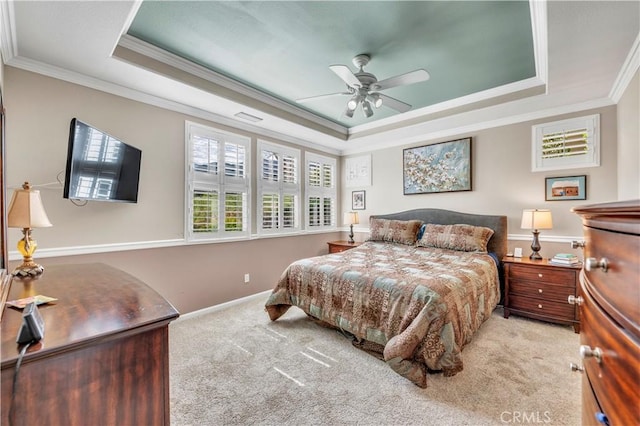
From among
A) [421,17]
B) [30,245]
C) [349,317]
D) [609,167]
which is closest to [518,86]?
[609,167]

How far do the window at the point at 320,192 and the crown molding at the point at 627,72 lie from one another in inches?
153

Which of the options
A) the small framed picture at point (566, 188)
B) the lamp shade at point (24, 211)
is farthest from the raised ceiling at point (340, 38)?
the lamp shade at point (24, 211)

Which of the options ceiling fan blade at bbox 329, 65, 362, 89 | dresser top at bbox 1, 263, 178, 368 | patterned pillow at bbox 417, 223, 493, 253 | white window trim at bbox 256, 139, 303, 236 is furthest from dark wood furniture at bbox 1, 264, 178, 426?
patterned pillow at bbox 417, 223, 493, 253

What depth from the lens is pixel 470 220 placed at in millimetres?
4059

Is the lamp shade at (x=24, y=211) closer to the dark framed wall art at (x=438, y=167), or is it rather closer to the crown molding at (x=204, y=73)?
the crown molding at (x=204, y=73)

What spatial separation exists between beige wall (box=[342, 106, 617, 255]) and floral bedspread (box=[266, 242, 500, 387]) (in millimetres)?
934

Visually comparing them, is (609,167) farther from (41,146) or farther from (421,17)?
(41,146)

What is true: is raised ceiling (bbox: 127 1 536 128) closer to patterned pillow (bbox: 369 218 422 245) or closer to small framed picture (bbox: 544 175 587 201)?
small framed picture (bbox: 544 175 587 201)

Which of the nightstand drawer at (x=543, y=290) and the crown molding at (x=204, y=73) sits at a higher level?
the crown molding at (x=204, y=73)

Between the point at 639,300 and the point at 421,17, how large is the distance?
8.13 ft

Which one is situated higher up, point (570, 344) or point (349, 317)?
point (349, 317)

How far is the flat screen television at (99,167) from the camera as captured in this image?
215 centimetres

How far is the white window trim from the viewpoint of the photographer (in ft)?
13.8

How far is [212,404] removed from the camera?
6.16 ft
